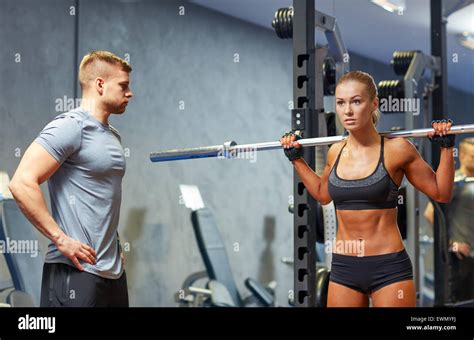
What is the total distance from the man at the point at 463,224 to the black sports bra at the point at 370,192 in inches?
45.2

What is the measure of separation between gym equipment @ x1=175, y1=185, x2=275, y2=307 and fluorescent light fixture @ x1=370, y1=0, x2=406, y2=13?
1468 millimetres

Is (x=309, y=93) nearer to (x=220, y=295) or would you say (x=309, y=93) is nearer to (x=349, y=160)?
(x=349, y=160)

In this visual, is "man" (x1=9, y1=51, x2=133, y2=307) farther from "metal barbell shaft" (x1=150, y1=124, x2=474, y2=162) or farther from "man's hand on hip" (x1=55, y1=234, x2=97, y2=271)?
"metal barbell shaft" (x1=150, y1=124, x2=474, y2=162)

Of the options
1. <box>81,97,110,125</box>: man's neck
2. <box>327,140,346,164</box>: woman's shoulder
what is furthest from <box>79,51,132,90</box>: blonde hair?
<box>327,140,346,164</box>: woman's shoulder

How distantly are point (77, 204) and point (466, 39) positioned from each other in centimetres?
249

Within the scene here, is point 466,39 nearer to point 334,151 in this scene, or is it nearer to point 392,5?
point 392,5

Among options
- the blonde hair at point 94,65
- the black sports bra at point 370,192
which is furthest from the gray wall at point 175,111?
the black sports bra at point 370,192

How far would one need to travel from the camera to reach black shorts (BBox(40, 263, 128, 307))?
2.62 meters

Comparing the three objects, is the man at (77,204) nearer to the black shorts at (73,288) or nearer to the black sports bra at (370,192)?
the black shorts at (73,288)

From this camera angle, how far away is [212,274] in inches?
188

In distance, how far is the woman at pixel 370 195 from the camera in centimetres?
265

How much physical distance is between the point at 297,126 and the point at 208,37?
6.07 ft
